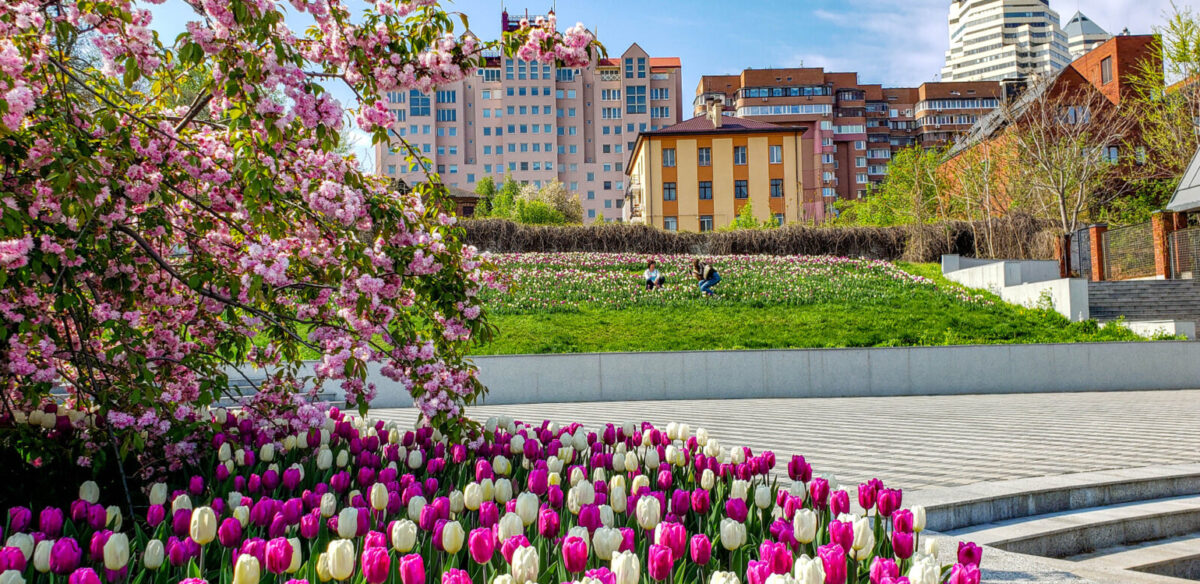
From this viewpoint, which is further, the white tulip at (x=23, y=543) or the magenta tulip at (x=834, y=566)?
the white tulip at (x=23, y=543)

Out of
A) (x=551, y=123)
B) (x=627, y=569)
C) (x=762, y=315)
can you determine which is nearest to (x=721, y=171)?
(x=762, y=315)

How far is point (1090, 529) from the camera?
564 cm

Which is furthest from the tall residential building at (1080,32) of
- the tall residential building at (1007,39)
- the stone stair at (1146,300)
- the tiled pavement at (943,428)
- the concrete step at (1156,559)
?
the concrete step at (1156,559)

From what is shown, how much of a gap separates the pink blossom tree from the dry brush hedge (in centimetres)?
2922

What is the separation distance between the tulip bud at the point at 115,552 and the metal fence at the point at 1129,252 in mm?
28921

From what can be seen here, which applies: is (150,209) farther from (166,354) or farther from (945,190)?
(945,190)

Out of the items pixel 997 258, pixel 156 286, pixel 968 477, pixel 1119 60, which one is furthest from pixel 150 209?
pixel 1119 60

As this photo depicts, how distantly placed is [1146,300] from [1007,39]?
183190 mm

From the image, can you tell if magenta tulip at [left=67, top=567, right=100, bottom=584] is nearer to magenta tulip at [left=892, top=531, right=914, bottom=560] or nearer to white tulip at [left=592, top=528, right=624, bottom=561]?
white tulip at [left=592, top=528, right=624, bottom=561]

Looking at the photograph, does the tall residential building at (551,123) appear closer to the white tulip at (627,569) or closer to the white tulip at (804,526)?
the white tulip at (804,526)

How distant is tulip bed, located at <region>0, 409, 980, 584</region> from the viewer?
8.45 feet

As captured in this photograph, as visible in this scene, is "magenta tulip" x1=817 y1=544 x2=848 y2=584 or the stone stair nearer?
"magenta tulip" x1=817 y1=544 x2=848 y2=584

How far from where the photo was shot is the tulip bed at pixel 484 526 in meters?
2.58

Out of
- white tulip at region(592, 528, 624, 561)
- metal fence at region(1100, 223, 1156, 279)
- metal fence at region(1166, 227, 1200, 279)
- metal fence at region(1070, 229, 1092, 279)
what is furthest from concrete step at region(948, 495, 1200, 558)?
metal fence at region(1070, 229, 1092, 279)
